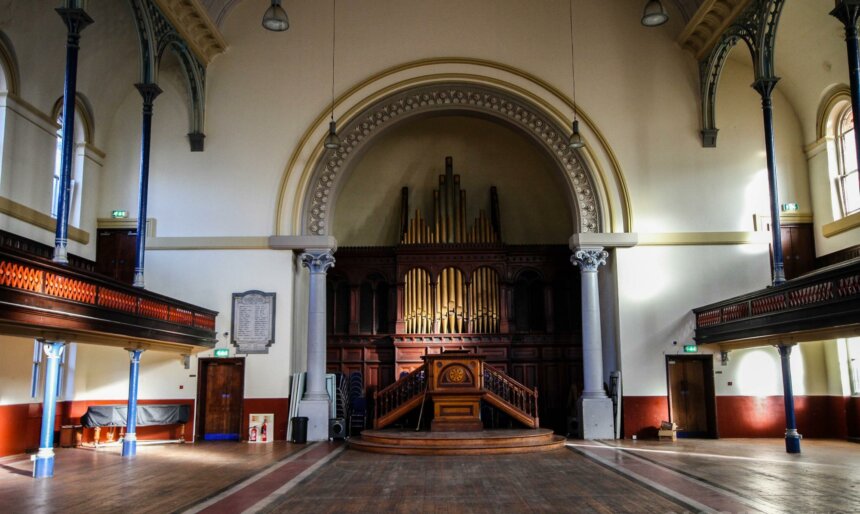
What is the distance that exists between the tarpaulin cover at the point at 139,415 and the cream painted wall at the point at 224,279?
102 cm

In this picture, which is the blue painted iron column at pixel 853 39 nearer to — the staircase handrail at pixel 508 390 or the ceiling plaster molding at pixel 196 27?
the staircase handrail at pixel 508 390

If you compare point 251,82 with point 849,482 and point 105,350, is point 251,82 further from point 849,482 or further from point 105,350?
point 849,482

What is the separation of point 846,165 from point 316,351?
13.0 metres

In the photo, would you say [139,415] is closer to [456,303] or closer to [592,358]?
[456,303]

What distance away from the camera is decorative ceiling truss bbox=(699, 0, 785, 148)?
14586mm

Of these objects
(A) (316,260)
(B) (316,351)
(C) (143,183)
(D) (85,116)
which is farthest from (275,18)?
(B) (316,351)

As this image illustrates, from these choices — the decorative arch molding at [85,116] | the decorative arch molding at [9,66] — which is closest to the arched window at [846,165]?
the decorative arch molding at [85,116]

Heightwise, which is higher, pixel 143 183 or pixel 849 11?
pixel 849 11

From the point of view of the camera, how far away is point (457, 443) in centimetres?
1426

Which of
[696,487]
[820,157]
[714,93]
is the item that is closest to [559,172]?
[714,93]

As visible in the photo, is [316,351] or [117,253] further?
[117,253]

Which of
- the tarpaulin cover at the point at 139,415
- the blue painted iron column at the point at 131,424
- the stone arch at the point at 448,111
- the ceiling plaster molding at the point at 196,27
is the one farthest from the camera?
the stone arch at the point at 448,111

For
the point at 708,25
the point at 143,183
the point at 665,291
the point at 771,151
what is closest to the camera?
the point at 771,151

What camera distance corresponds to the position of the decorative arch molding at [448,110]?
17.8 metres
